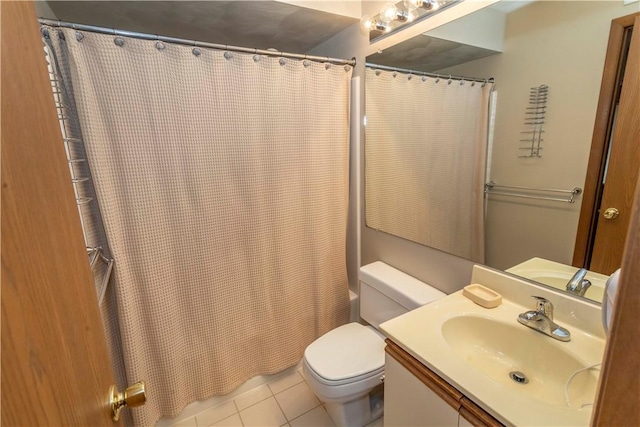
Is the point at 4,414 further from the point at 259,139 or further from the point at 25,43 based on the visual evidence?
the point at 259,139

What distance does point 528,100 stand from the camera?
1096 mm

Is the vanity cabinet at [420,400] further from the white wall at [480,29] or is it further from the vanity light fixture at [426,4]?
the vanity light fixture at [426,4]

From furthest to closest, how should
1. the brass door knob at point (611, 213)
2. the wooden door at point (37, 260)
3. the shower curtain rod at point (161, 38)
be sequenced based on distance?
the shower curtain rod at point (161, 38)
the brass door knob at point (611, 213)
the wooden door at point (37, 260)

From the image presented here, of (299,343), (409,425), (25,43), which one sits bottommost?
(299,343)

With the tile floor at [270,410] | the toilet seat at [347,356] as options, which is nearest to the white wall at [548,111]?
the toilet seat at [347,356]

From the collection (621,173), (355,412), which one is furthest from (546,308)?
(355,412)

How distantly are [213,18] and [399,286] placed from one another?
1798 millimetres

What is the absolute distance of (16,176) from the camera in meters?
0.37

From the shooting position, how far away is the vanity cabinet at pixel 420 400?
2.65ft

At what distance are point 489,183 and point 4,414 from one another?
142 cm

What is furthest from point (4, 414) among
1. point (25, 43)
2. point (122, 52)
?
point (122, 52)

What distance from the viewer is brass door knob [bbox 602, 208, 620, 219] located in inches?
36.8

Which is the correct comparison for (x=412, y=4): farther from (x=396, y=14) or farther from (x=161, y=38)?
(x=161, y=38)

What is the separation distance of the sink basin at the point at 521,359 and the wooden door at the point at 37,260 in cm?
97
